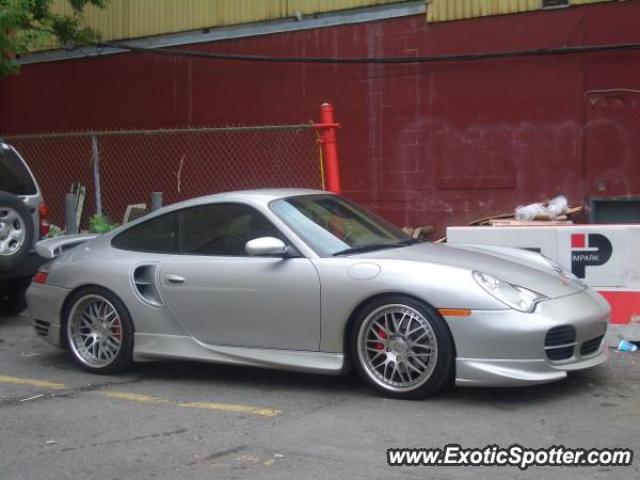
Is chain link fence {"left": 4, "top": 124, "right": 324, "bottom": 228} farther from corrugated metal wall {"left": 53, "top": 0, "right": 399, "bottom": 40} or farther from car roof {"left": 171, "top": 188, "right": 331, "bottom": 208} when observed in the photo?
car roof {"left": 171, "top": 188, "right": 331, "bottom": 208}

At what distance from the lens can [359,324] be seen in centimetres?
549

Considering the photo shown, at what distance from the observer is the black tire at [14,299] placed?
28.9 ft

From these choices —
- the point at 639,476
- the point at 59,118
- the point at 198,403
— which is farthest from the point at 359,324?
the point at 59,118

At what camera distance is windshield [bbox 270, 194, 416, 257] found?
5871mm

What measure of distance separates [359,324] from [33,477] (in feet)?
7.21

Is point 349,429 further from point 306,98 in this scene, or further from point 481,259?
point 306,98

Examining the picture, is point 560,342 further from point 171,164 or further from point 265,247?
point 171,164

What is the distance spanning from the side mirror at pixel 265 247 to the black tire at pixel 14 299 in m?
4.04

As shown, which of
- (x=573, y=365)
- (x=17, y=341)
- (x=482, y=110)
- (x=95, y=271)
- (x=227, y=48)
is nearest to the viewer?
(x=573, y=365)

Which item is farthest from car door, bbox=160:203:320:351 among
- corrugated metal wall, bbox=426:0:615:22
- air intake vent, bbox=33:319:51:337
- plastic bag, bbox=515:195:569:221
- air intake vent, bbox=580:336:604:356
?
corrugated metal wall, bbox=426:0:615:22

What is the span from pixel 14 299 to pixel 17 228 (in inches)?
55.9

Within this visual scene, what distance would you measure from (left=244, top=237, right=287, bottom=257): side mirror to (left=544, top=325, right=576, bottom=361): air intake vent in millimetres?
1840

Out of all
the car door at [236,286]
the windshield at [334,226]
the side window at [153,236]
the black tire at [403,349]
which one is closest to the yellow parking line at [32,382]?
the car door at [236,286]

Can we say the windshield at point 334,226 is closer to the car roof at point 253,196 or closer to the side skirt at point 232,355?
the car roof at point 253,196
